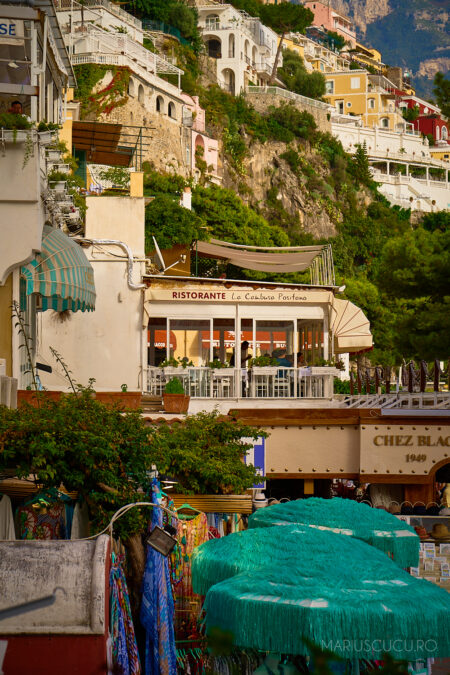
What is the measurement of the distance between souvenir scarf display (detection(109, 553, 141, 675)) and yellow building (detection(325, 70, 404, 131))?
102705mm

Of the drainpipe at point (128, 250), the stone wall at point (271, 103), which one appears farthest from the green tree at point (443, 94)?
the stone wall at point (271, 103)

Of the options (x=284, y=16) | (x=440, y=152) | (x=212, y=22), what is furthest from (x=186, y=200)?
(x=440, y=152)

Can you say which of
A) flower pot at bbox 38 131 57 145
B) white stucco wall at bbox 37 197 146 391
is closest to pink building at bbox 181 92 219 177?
white stucco wall at bbox 37 197 146 391

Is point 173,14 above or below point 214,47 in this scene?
below

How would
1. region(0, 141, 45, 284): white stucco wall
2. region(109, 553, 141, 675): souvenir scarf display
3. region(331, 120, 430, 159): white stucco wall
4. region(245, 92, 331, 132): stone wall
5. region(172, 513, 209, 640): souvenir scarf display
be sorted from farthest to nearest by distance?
region(331, 120, 430, 159): white stucco wall < region(245, 92, 331, 132): stone wall < region(0, 141, 45, 284): white stucco wall < region(172, 513, 209, 640): souvenir scarf display < region(109, 553, 141, 675): souvenir scarf display

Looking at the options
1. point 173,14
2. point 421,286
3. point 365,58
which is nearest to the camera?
point 421,286

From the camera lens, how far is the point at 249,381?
19891mm

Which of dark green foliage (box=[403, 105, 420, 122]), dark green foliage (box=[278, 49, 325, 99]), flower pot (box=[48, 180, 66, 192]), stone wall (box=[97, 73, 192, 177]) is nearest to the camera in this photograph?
flower pot (box=[48, 180, 66, 192])

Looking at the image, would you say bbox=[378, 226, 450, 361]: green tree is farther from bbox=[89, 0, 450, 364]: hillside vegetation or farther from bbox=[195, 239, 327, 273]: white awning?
bbox=[89, 0, 450, 364]: hillside vegetation

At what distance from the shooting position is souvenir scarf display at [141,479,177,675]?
7.64 meters

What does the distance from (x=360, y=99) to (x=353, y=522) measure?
101604 mm

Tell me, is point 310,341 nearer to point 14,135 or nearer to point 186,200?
point 14,135

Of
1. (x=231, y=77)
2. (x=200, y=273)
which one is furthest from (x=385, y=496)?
(x=231, y=77)

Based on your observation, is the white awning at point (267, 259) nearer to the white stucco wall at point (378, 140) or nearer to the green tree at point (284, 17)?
the white stucco wall at point (378, 140)
